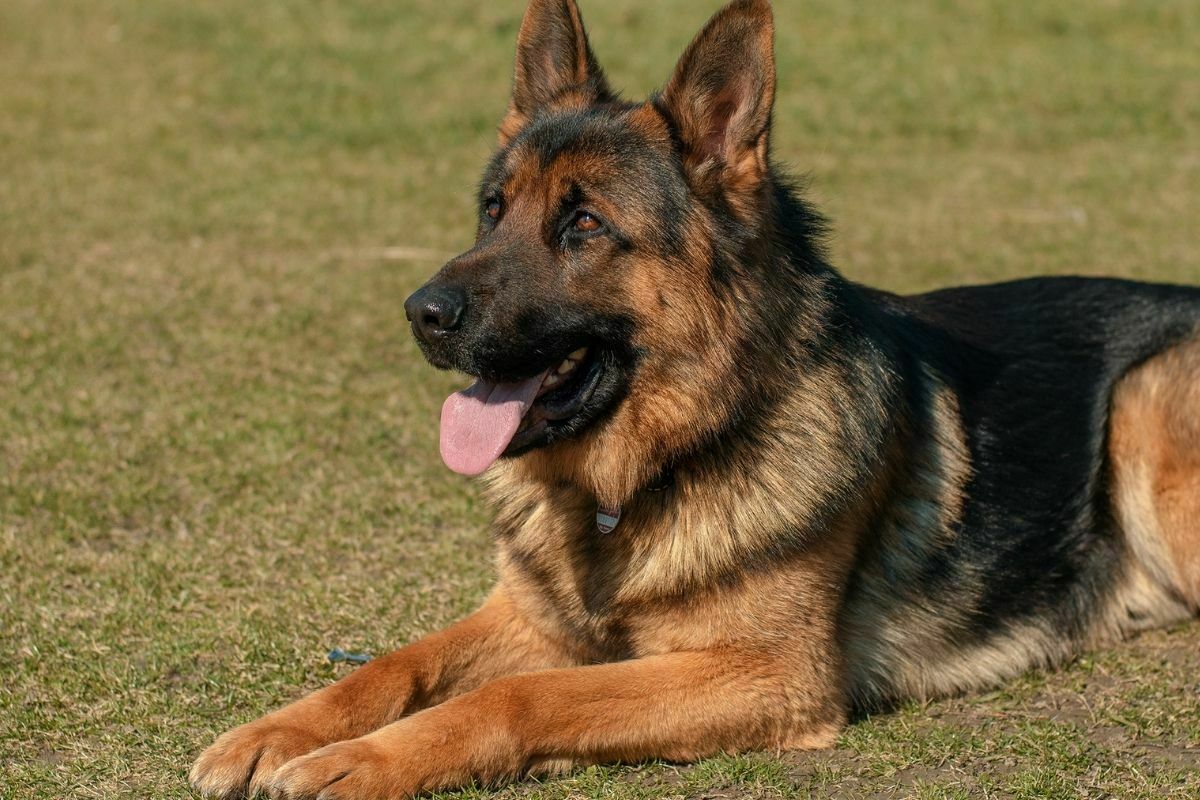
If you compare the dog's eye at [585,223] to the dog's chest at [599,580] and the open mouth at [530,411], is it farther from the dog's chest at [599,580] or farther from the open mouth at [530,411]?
the dog's chest at [599,580]

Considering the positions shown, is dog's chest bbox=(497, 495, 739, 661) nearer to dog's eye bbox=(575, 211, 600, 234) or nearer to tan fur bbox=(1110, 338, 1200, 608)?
dog's eye bbox=(575, 211, 600, 234)

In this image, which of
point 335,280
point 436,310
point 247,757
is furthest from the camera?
point 335,280

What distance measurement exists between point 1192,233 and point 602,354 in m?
8.59

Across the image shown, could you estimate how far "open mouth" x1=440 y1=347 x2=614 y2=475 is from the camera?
420 centimetres

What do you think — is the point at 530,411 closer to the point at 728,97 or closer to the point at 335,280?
the point at 728,97

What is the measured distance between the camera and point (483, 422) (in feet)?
13.9

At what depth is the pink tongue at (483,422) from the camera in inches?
165

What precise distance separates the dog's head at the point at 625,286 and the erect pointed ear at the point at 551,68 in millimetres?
466

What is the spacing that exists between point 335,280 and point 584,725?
20.0ft

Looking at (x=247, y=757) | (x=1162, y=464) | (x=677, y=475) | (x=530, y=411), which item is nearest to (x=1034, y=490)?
(x=1162, y=464)

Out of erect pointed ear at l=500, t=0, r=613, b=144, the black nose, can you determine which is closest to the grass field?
the black nose

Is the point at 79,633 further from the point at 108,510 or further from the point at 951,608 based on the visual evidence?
the point at 951,608

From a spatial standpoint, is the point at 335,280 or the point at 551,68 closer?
the point at 551,68

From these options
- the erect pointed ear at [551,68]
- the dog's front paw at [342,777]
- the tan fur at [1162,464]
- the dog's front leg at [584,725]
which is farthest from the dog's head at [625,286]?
the tan fur at [1162,464]
